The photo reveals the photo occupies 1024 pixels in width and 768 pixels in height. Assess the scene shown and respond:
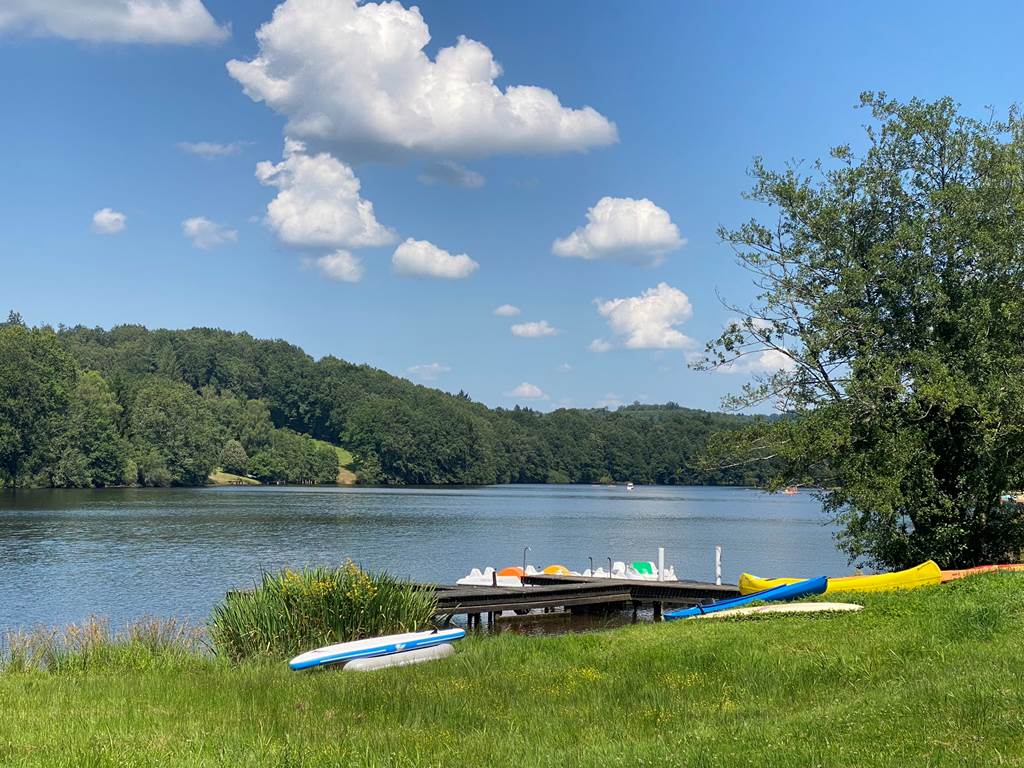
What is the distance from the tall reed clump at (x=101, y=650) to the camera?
1492cm

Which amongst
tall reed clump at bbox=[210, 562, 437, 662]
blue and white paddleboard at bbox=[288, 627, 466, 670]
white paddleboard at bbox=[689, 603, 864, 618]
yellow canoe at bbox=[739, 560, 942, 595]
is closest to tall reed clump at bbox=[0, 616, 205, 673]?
tall reed clump at bbox=[210, 562, 437, 662]

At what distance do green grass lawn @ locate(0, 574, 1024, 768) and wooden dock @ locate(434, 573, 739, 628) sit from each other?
23.3ft

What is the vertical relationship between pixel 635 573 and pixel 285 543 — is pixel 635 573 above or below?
above

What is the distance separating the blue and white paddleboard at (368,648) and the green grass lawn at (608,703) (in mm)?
412

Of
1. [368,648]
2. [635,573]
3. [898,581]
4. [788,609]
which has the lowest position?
[635,573]

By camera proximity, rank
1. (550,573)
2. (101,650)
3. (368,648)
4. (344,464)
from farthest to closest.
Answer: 1. (344,464)
2. (550,573)
3. (101,650)
4. (368,648)

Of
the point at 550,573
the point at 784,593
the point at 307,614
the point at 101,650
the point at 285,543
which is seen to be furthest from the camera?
the point at 285,543

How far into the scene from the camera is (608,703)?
407 inches

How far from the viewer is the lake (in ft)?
111

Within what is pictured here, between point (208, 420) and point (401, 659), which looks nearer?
point (401, 659)

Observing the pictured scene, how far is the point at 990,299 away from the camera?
22.0 m

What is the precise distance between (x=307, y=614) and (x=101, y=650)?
3148mm

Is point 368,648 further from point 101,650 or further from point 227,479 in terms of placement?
point 227,479

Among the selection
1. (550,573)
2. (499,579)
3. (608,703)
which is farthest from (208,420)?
(608,703)
